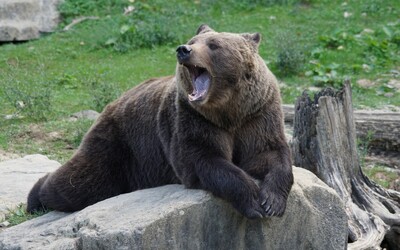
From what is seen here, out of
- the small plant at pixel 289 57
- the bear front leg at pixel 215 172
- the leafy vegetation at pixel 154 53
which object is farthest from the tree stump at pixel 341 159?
the small plant at pixel 289 57

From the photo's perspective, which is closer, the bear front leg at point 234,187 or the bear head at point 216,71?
the bear front leg at point 234,187

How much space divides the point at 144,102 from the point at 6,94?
16.8 feet

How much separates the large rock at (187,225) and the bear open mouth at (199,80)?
2.42ft

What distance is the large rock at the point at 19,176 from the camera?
8.05 meters

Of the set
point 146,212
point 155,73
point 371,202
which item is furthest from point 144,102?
point 155,73

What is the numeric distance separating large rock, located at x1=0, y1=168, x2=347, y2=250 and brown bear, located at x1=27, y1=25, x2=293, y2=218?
0.63 ft

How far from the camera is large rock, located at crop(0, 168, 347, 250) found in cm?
579

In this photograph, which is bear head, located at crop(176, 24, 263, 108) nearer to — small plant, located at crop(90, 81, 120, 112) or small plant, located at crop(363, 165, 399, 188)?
small plant, located at crop(363, 165, 399, 188)

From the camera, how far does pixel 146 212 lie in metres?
5.89

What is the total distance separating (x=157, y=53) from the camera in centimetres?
1512

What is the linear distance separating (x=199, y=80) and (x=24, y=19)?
1097 cm

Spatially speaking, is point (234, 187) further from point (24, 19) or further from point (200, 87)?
point (24, 19)

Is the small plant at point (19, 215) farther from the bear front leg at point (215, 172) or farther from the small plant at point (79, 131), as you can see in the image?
the small plant at point (79, 131)

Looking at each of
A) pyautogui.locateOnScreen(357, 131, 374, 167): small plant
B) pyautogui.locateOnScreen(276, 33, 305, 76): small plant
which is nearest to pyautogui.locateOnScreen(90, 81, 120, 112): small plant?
pyautogui.locateOnScreen(276, 33, 305, 76): small plant
